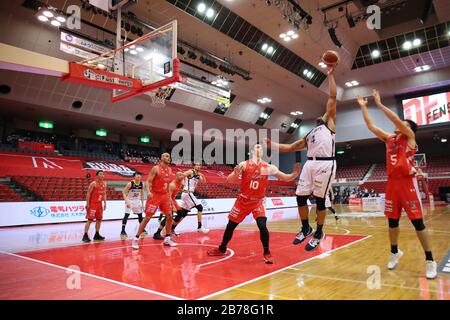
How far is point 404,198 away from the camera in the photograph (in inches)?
163

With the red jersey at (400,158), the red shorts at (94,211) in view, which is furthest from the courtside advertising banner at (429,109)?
the red shorts at (94,211)

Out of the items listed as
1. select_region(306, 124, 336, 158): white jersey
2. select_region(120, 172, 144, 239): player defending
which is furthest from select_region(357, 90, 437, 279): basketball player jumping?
select_region(120, 172, 144, 239): player defending

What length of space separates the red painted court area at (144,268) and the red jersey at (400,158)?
2.01m

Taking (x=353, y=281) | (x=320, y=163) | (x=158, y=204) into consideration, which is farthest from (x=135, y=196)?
(x=353, y=281)

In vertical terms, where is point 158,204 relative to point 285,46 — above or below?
below

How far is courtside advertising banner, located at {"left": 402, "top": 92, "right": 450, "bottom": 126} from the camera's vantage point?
24.9 m

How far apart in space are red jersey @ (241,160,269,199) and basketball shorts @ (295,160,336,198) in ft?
2.07

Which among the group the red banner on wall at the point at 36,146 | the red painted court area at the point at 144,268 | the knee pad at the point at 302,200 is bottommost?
the red painted court area at the point at 144,268

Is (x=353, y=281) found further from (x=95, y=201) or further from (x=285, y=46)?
(x=285, y=46)

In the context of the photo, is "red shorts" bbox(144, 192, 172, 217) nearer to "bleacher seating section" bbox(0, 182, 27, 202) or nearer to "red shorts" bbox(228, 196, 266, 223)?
"red shorts" bbox(228, 196, 266, 223)

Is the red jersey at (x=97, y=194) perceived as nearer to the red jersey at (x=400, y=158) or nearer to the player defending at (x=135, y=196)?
the player defending at (x=135, y=196)

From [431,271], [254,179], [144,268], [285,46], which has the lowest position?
[144,268]

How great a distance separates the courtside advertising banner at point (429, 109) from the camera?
24906mm

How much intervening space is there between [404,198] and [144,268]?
3.78m
